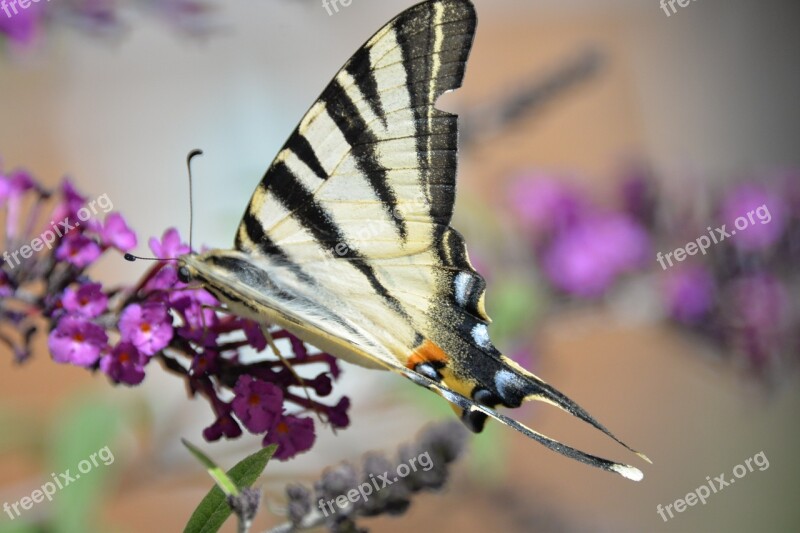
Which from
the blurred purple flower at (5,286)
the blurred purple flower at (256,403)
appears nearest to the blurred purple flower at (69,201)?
the blurred purple flower at (5,286)

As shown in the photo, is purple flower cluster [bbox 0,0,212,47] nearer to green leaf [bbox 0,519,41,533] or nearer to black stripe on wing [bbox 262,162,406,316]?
black stripe on wing [bbox 262,162,406,316]

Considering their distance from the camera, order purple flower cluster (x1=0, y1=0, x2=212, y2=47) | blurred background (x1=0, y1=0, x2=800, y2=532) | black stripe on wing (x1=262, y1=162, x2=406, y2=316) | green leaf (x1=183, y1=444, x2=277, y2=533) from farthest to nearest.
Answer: blurred background (x1=0, y1=0, x2=800, y2=532) → purple flower cluster (x1=0, y1=0, x2=212, y2=47) → black stripe on wing (x1=262, y1=162, x2=406, y2=316) → green leaf (x1=183, y1=444, x2=277, y2=533)

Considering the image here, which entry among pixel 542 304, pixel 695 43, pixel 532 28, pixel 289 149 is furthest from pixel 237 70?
pixel 289 149

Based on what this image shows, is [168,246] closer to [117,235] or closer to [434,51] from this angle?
[117,235]

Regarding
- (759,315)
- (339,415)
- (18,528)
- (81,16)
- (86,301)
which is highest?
(81,16)

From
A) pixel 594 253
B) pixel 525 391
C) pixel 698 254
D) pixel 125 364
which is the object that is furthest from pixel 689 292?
pixel 125 364

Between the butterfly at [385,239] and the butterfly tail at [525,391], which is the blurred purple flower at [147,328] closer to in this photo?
the butterfly at [385,239]

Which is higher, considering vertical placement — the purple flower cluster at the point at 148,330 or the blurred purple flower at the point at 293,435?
the purple flower cluster at the point at 148,330

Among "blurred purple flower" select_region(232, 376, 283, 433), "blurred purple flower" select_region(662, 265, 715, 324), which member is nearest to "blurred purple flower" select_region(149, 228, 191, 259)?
"blurred purple flower" select_region(232, 376, 283, 433)
